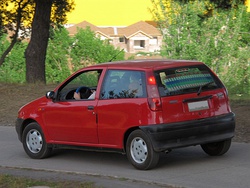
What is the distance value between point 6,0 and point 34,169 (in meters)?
15.9

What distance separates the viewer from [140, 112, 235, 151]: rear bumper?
10023 mm

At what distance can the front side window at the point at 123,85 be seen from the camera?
34.0ft

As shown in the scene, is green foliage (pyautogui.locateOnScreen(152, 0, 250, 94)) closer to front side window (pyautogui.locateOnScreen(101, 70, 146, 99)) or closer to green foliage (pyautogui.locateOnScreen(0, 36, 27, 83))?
green foliage (pyautogui.locateOnScreen(0, 36, 27, 83))

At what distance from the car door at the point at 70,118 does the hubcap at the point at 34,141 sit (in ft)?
1.01

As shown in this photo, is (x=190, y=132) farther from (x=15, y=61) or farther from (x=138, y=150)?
(x=15, y=61)

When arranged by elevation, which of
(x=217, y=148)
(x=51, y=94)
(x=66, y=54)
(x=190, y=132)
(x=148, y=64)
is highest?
(x=148, y=64)

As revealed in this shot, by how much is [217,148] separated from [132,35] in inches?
3350

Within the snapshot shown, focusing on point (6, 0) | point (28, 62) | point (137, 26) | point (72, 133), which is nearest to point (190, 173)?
point (72, 133)

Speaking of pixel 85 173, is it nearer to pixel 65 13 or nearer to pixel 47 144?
pixel 47 144

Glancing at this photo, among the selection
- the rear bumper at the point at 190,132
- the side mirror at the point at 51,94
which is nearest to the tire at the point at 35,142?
the side mirror at the point at 51,94

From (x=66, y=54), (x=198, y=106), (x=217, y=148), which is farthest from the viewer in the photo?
(x=66, y=54)

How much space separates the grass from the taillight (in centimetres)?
154

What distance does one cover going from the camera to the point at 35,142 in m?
11.9

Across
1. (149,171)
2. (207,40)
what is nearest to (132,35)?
(207,40)
